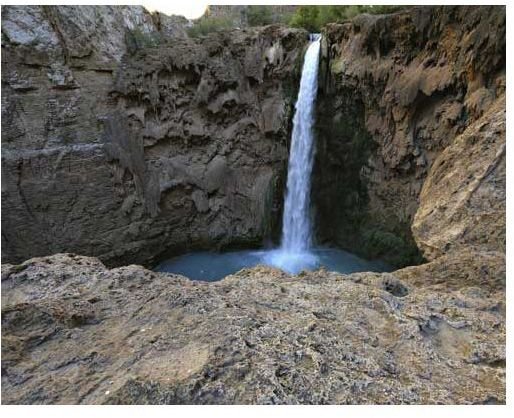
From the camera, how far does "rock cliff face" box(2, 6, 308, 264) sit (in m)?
10.2

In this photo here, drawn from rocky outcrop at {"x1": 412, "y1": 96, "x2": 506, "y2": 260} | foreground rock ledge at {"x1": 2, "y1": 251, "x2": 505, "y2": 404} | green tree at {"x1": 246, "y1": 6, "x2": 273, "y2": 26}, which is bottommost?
foreground rock ledge at {"x1": 2, "y1": 251, "x2": 505, "y2": 404}

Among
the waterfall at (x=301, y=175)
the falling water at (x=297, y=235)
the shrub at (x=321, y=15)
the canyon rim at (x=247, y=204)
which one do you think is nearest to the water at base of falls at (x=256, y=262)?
the falling water at (x=297, y=235)

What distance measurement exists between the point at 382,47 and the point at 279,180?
466cm

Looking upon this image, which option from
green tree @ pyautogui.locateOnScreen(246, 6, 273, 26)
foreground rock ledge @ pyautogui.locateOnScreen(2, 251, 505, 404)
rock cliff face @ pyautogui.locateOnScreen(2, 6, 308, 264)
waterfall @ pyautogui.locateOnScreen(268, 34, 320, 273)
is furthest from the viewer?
green tree @ pyautogui.locateOnScreen(246, 6, 273, 26)

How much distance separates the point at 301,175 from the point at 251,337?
10.3m

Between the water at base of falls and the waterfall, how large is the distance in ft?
0.59

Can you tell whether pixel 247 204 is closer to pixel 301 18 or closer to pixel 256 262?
pixel 256 262

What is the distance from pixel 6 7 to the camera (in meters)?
9.84

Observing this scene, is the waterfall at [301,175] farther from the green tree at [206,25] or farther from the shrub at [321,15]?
the green tree at [206,25]

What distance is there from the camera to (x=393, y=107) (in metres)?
10.1

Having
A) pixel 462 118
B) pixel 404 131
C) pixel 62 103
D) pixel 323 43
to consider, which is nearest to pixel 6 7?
pixel 62 103

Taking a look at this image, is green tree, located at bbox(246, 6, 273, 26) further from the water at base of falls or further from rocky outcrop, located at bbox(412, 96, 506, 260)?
rocky outcrop, located at bbox(412, 96, 506, 260)

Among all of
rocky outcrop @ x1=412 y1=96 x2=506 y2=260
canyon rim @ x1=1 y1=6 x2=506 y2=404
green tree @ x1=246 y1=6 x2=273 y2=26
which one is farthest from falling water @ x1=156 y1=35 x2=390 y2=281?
green tree @ x1=246 y1=6 x2=273 y2=26

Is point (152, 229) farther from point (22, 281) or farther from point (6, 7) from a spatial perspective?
point (22, 281)
